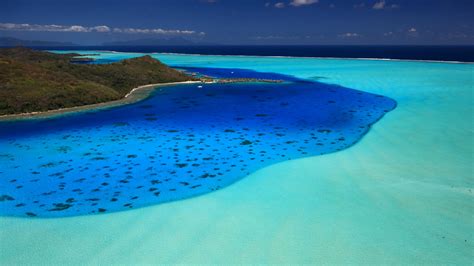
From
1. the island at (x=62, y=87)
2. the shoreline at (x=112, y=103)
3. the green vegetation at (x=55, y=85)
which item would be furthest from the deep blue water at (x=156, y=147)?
the green vegetation at (x=55, y=85)

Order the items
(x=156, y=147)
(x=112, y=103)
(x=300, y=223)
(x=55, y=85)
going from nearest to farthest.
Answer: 1. (x=300, y=223)
2. (x=156, y=147)
3. (x=55, y=85)
4. (x=112, y=103)

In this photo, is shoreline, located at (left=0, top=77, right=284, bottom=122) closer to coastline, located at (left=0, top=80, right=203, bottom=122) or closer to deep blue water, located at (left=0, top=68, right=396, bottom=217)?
coastline, located at (left=0, top=80, right=203, bottom=122)

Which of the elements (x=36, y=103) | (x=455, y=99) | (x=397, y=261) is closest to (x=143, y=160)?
(x=397, y=261)

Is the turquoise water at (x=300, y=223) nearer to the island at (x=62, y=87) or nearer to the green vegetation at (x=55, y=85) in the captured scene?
the island at (x=62, y=87)

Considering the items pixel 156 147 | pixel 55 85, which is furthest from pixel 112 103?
pixel 156 147

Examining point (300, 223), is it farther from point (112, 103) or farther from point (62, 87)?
point (62, 87)

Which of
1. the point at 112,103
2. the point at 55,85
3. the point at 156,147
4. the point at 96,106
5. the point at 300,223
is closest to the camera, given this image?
the point at 300,223

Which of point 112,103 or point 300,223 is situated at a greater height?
point 112,103
